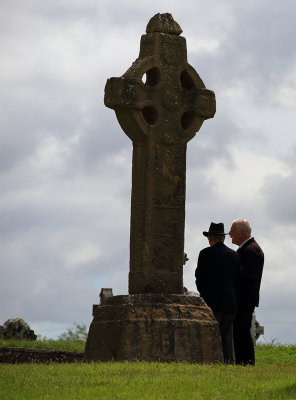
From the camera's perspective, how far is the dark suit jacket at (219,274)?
Answer: 13883 mm

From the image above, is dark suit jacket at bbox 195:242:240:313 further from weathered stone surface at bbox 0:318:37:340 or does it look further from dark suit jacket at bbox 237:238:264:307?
weathered stone surface at bbox 0:318:37:340

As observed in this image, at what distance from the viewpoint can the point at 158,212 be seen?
14211 mm

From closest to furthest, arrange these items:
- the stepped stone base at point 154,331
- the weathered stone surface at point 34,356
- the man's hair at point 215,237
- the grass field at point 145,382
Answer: the grass field at point 145,382
the stepped stone base at point 154,331
the man's hair at point 215,237
the weathered stone surface at point 34,356

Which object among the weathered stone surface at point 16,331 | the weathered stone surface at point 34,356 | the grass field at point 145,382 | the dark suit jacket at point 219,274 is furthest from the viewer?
the weathered stone surface at point 16,331

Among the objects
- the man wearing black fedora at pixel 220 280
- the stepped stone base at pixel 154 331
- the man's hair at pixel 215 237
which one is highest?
the man's hair at pixel 215 237

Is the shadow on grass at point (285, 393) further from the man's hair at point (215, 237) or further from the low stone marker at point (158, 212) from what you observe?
the man's hair at point (215, 237)

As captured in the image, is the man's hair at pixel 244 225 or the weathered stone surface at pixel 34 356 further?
the weathered stone surface at pixel 34 356

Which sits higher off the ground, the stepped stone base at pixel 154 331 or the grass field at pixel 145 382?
the stepped stone base at pixel 154 331

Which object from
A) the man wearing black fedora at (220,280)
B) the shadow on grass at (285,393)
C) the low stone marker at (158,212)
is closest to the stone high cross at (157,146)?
the low stone marker at (158,212)

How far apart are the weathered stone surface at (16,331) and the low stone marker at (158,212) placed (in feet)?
22.9

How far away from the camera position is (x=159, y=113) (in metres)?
14.4

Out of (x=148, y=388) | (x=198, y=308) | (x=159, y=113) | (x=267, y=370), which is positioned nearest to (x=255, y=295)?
(x=198, y=308)

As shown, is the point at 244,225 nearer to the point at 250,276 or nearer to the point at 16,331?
the point at 250,276

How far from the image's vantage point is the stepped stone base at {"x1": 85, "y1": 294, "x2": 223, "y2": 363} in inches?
519
